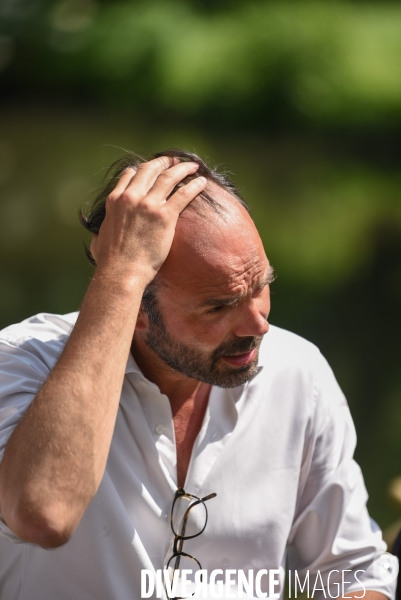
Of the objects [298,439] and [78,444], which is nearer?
[78,444]

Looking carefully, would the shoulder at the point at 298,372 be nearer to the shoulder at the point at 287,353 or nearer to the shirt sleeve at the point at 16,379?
the shoulder at the point at 287,353

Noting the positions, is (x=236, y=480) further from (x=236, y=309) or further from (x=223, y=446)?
(x=236, y=309)

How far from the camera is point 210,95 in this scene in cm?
1532

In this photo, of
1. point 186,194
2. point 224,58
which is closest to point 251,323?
point 186,194

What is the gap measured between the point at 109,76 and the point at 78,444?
15.4 meters

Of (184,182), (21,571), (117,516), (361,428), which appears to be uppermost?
(184,182)

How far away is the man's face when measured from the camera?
1640 mm

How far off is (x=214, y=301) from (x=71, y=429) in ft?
1.38

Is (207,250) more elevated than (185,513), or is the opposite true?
(207,250)

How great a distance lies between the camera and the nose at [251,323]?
1.65 m

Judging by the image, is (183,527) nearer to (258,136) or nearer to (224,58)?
(258,136)

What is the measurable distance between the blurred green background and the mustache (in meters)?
2.25

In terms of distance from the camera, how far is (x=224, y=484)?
5.64 feet

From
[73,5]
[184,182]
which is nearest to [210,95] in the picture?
[73,5]
